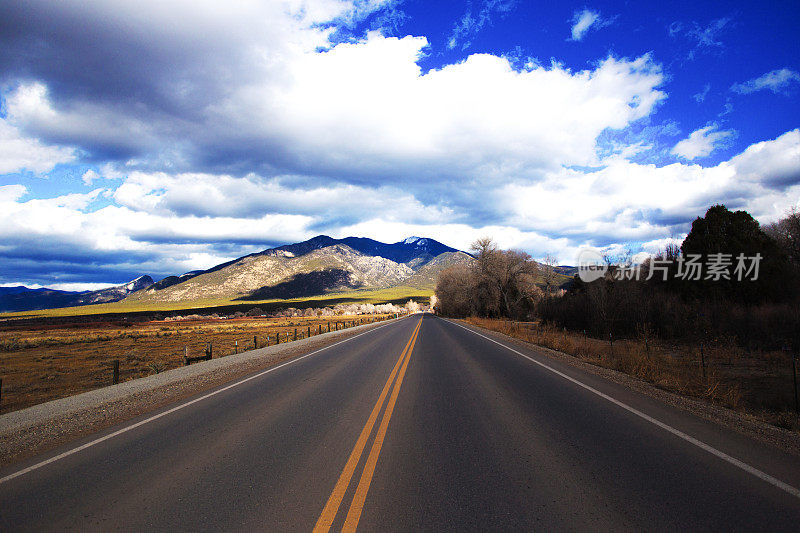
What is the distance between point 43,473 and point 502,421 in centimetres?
631

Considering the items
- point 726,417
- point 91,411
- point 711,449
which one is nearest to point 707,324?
point 726,417

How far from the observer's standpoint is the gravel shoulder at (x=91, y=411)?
19.9ft

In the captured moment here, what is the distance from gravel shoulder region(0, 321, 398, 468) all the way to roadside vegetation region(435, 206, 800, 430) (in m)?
11.7

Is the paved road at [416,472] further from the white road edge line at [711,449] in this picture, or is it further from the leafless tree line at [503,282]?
the leafless tree line at [503,282]

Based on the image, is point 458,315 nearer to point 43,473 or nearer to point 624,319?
point 624,319

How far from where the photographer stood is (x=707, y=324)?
1964 cm

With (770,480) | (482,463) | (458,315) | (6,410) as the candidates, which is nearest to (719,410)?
(770,480)

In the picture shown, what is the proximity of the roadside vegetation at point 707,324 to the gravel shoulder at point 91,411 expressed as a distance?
11707 mm

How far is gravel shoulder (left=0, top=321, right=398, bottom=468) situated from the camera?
19.9 feet

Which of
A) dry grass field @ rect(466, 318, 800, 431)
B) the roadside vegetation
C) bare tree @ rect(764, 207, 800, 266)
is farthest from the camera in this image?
bare tree @ rect(764, 207, 800, 266)

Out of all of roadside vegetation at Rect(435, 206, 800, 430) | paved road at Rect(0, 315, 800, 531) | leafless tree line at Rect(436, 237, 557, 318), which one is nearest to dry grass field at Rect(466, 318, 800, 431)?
roadside vegetation at Rect(435, 206, 800, 430)
